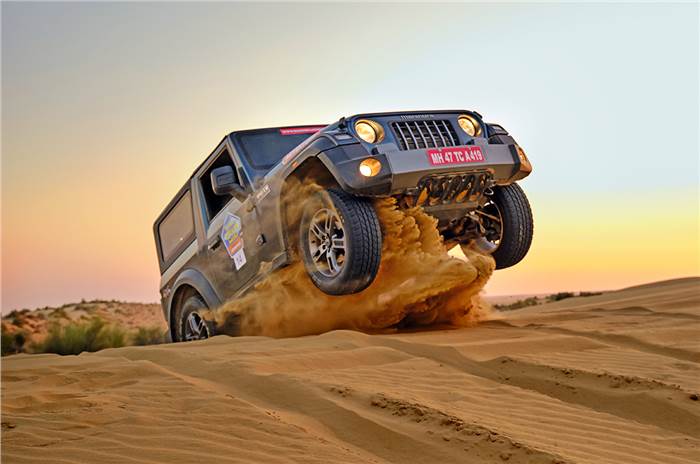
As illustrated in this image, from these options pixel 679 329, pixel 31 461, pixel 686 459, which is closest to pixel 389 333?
pixel 679 329

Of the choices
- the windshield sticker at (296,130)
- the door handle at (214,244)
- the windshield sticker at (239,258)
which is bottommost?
the windshield sticker at (239,258)

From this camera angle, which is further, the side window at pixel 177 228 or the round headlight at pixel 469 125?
the side window at pixel 177 228

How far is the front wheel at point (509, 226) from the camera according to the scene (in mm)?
8125

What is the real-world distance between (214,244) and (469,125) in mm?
2965

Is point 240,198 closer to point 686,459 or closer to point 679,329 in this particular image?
point 679,329

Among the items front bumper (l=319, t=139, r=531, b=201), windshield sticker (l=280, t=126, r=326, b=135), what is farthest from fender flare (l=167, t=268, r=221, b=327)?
front bumper (l=319, t=139, r=531, b=201)

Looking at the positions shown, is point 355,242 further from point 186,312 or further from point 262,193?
point 186,312

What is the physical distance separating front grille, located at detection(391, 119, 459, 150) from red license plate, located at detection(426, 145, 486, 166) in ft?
0.37

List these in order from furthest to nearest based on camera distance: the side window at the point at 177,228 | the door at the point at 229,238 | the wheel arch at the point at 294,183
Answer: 1. the side window at the point at 177,228
2. the door at the point at 229,238
3. the wheel arch at the point at 294,183

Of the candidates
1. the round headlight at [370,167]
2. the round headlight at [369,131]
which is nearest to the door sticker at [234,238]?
the round headlight at [369,131]

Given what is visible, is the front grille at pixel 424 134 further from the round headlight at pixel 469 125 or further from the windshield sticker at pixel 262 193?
the windshield sticker at pixel 262 193

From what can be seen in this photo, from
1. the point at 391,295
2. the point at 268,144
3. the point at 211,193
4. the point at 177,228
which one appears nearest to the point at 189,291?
the point at 177,228

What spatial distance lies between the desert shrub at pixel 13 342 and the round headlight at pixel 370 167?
9700 millimetres

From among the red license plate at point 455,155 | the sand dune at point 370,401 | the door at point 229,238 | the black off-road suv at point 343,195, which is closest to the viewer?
the sand dune at point 370,401
